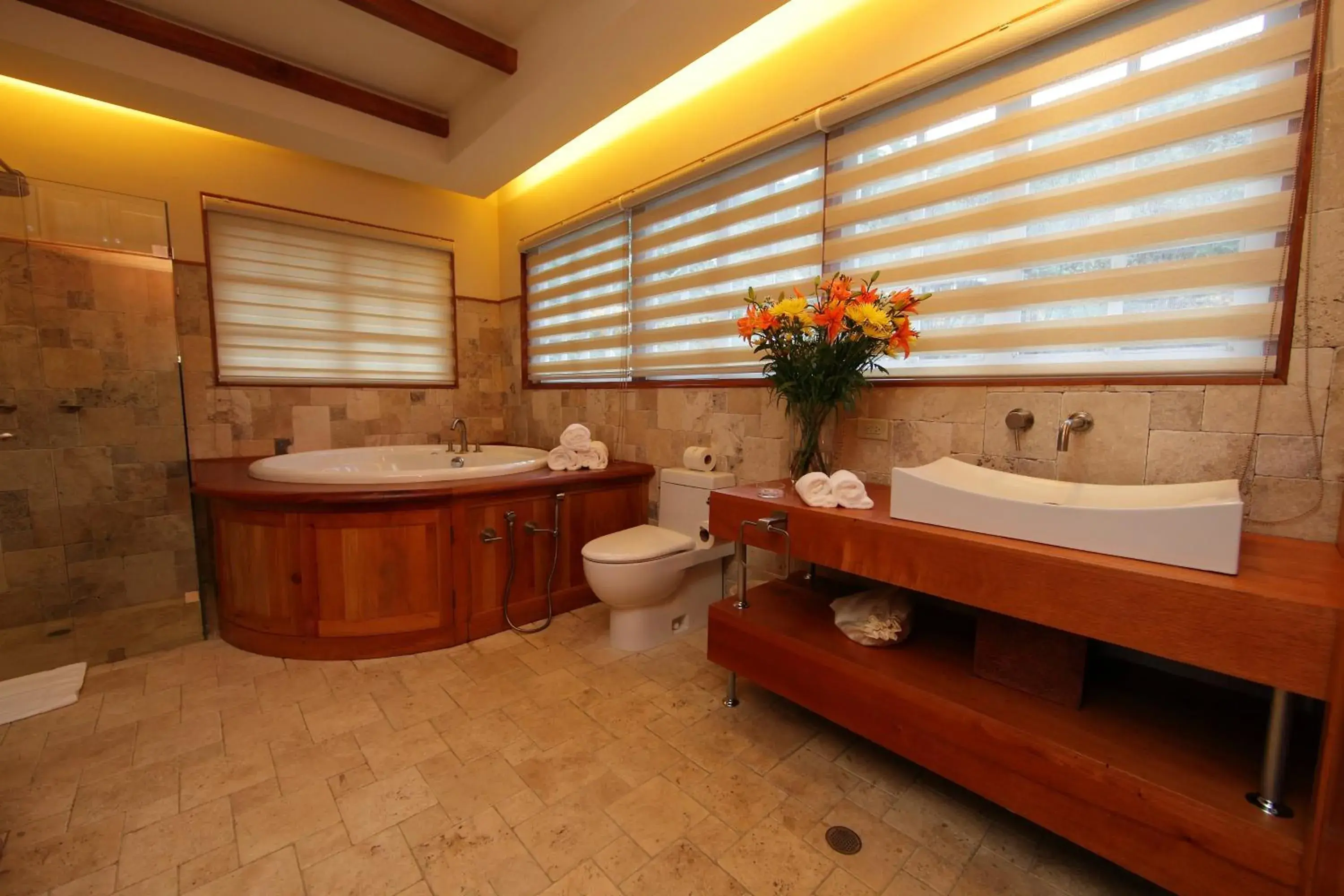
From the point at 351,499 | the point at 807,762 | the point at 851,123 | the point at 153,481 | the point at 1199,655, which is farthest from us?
the point at 153,481

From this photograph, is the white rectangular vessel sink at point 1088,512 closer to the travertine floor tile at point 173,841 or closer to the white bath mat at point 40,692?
the travertine floor tile at point 173,841

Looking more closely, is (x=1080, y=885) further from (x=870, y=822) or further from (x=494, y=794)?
(x=494, y=794)

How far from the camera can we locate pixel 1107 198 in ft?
4.70

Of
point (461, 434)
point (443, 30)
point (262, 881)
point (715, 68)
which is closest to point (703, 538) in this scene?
point (262, 881)

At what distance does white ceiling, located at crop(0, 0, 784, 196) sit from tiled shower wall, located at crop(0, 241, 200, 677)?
2.60 ft

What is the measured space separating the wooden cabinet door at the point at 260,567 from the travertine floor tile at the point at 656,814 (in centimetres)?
166

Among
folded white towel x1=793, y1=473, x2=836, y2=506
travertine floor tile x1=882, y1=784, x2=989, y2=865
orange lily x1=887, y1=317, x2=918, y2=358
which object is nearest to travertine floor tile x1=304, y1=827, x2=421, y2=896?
travertine floor tile x1=882, y1=784, x2=989, y2=865

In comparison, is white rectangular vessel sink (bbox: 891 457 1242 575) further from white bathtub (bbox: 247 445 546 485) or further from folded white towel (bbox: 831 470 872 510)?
white bathtub (bbox: 247 445 546 485)

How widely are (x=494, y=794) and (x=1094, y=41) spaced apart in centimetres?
271

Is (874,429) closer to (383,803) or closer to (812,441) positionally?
(812,441)

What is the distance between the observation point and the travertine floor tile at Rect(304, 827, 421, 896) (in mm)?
1159

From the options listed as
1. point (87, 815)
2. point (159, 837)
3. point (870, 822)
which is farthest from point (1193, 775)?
point (87, 815)

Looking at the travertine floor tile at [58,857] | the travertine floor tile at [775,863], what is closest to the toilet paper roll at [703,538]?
the travertine floor tile at [775,863]

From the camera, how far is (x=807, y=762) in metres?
1.59
